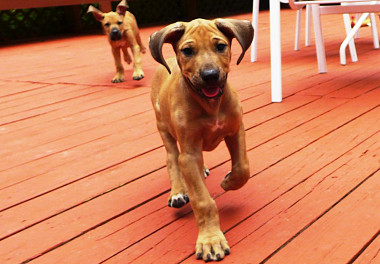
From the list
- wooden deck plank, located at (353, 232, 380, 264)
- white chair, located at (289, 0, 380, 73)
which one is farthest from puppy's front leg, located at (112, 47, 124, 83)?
wooden deck plank, located at (353, 232, 380, 264)

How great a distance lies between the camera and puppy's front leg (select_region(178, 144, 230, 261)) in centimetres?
149

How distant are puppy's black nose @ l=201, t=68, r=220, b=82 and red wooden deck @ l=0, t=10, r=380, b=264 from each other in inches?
18.5

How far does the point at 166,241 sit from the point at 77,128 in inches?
63.5

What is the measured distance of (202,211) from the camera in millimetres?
1565

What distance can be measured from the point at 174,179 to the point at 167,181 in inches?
9.4

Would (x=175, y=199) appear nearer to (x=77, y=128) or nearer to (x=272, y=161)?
(x=272, y=161)

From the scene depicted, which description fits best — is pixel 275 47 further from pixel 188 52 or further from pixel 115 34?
pixel 188 52

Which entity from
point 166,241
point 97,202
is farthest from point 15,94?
point 166,241

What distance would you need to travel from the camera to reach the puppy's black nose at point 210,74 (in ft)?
4.83

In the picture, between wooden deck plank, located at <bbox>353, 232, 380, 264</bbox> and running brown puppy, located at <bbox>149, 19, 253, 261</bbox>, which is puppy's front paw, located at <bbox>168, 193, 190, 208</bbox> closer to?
running brown puppy, located at <bbox>149, 19, 253, 261</bbox>

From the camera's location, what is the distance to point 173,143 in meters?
1.92

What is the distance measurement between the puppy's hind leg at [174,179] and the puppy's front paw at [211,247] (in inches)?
11.7

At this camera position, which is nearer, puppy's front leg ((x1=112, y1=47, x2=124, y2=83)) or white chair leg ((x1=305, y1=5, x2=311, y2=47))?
puppy's front leg ((x1=112, y1=47, x2=124, y2=83))

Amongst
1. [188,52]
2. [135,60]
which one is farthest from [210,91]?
[135,60]
